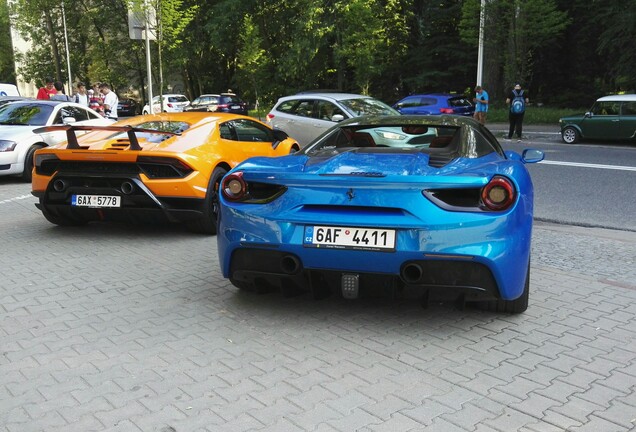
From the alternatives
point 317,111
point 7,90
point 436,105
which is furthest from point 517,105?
point 7,90

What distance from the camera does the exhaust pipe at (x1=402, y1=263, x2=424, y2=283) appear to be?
12.1 ft

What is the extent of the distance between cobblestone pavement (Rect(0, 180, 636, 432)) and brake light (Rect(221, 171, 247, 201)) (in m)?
0.83

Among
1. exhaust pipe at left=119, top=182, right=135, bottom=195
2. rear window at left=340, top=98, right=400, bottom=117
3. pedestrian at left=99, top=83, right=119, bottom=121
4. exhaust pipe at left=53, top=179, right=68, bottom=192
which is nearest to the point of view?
exhaust pipe at left=119, top=182, right=135, bottom=195

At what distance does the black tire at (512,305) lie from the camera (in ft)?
13.9

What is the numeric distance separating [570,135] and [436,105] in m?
6.00

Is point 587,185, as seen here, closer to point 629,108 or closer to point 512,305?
point 512,305

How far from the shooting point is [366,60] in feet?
108

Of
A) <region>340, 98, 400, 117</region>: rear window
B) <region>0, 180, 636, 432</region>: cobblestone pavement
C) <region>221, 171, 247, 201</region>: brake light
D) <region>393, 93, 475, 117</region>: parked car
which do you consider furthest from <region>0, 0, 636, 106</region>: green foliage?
<region>221, 171, 247, 201</region>: brake light

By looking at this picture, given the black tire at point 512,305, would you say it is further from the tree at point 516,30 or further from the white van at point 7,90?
the white van at point 7,90

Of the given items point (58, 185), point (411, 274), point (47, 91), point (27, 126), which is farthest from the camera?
point (47, 91)

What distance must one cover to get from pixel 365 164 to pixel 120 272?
8.54ft

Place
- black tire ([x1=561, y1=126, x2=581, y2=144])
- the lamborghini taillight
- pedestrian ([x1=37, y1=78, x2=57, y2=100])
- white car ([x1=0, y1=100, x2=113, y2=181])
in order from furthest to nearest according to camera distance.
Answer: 1. pedestrian ([x1=37, y1=78, x2=57, y2=100])
2. black tire ([x1=561, y1=126, x2=581, y2=144])
3. white car ([x1=0, y1=100, x2=113, y2=181])
4. the lamborghini taillight

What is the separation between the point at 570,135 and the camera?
18.4 meters

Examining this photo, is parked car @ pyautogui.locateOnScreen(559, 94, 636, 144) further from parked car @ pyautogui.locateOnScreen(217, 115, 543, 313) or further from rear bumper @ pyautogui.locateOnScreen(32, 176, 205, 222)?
parked car @ pyautogui.locateOnScreen(217, 115, 543, 313)
